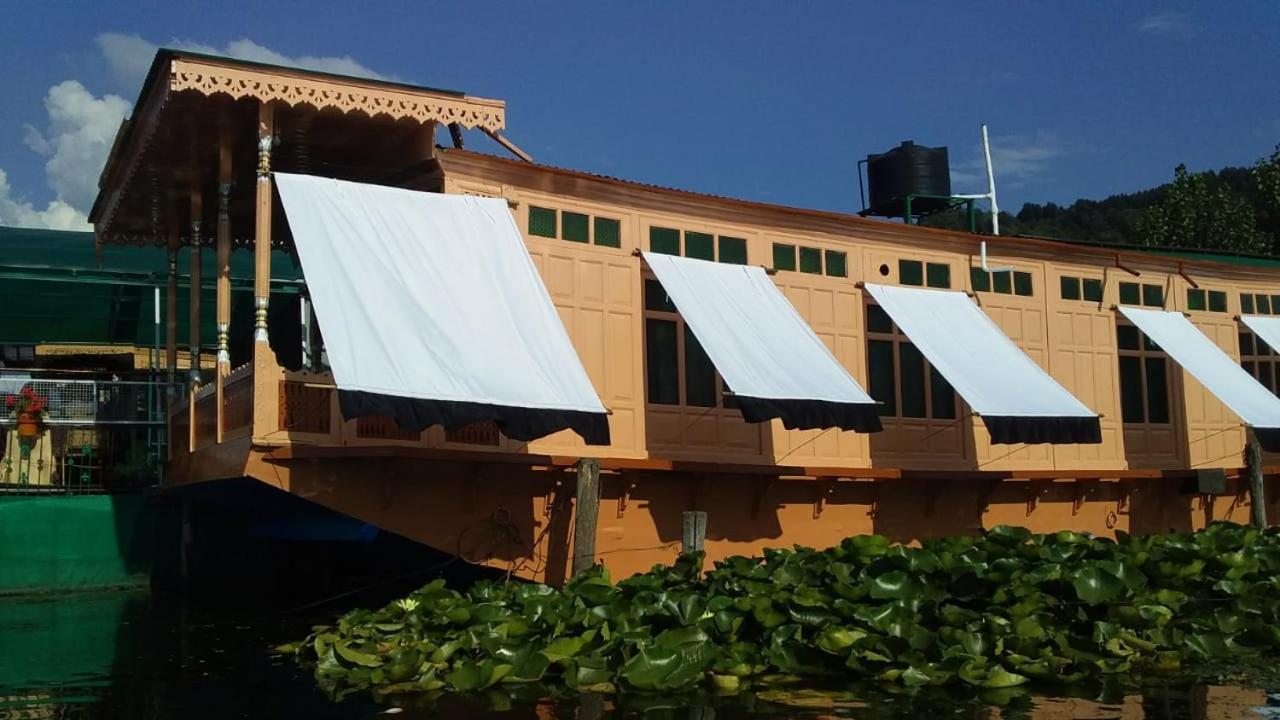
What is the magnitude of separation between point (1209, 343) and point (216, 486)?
45.6 ft

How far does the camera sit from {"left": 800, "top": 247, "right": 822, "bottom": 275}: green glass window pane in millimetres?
15758

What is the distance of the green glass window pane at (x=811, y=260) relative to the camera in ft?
51.7

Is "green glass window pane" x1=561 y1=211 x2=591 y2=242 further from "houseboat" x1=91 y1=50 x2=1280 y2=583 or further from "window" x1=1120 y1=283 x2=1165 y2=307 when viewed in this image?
"window" x1=1120 y1=283 x2=1165 y2=307

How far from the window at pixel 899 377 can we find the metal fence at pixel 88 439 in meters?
9.87

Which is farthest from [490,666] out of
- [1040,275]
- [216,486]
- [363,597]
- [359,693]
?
[1040,275]

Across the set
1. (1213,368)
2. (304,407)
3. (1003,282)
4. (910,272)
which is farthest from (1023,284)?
(304,407)

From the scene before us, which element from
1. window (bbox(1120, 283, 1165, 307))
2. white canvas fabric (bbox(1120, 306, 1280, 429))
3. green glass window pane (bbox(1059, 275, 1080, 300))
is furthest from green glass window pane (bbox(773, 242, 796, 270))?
window (bbox(1120, 283, 1165, 307))

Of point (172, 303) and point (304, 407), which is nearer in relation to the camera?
point (304, 407)

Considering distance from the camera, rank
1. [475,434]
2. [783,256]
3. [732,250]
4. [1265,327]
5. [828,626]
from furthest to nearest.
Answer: [1265,327] < [783,256] < [732,250] < [475,434] < [828,626]

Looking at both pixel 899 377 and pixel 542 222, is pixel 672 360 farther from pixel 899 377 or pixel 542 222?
pixel 899 377

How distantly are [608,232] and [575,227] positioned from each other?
450 millimetres

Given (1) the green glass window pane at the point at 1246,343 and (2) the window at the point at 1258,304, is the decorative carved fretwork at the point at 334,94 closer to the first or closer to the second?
(2) the window at the point at 1258,304

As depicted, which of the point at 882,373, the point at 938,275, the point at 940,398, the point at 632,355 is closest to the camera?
the point at 632,355

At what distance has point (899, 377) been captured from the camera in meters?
16.4
